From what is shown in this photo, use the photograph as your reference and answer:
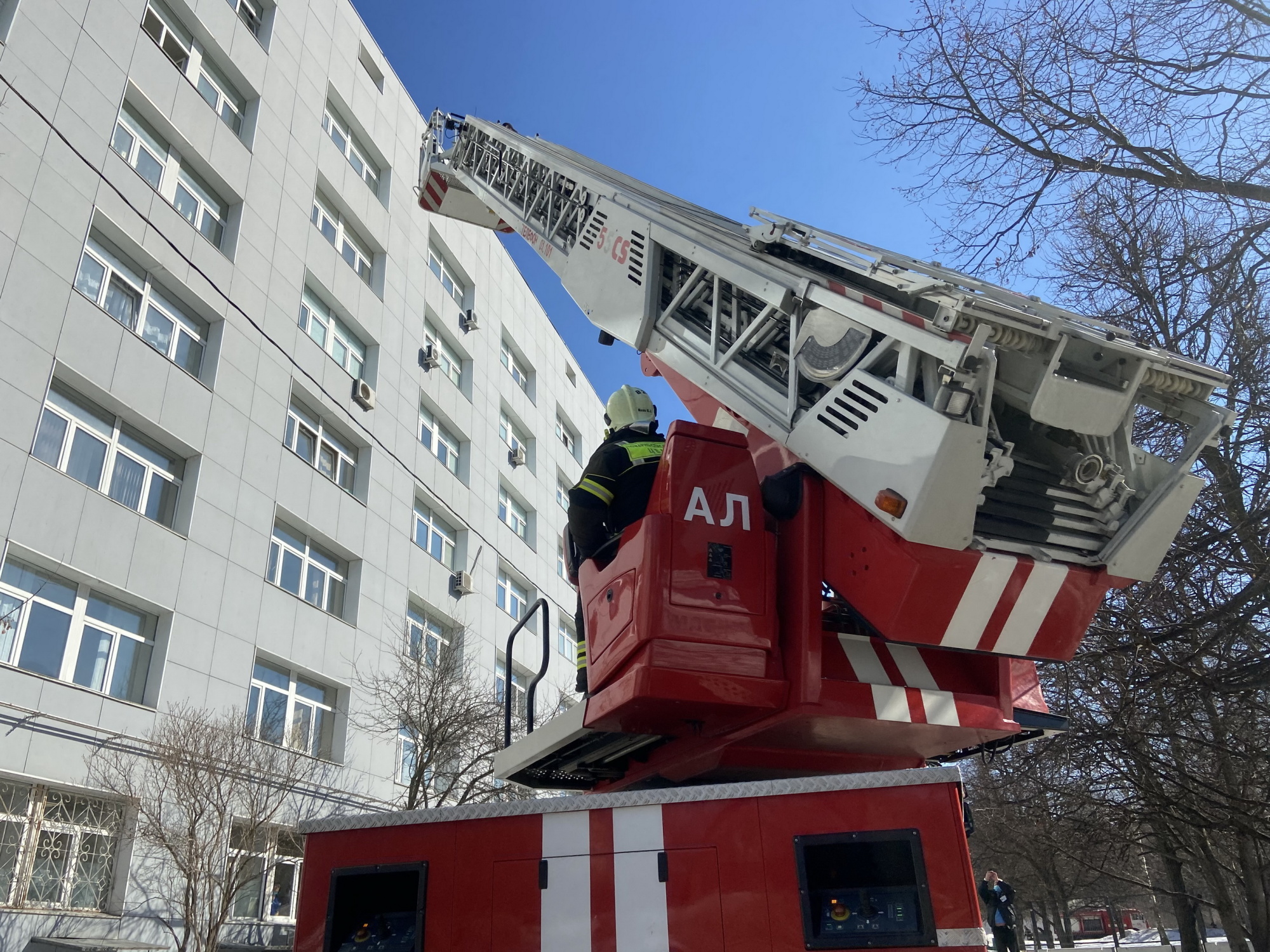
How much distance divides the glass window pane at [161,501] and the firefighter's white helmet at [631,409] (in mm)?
11037

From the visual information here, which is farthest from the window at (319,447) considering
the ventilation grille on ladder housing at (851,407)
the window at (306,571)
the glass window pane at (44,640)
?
the ventilation grille on ladder housing at (851,407)

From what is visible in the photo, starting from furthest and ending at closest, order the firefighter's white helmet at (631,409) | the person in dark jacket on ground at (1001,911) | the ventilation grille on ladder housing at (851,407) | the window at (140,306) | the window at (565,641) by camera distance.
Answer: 1. the window at (565,641)
2. the person in dark jacket on ground at (1001,911)
3. the window at (140,306)
4. the firefighter's white helmet at (631,409)
5. the ventilation grille on ladder housing at (851,407)

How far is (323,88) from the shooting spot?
21500 millimetres

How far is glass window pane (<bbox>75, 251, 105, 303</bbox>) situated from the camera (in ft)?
42.3

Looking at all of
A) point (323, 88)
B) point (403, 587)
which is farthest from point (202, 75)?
point (403, 587)

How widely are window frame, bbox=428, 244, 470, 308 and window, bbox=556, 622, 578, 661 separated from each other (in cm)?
1246

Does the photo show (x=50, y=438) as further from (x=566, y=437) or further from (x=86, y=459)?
(x=566, y=437)

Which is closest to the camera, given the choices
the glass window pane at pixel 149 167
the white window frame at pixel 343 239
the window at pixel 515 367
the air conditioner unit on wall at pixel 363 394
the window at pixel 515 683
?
the glass window pane at pixel 149 167

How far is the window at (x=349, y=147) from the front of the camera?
21.8 metres

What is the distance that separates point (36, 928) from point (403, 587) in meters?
10.5

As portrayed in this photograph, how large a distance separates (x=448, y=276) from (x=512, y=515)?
308 inches

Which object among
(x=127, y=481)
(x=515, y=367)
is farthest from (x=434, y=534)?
(x=515, y=367)

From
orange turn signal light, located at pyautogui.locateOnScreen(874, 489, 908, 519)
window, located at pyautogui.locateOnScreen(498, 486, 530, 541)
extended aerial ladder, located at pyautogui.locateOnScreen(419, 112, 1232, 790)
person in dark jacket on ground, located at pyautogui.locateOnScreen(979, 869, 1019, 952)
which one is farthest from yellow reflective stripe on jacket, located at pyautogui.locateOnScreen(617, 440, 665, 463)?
window, located at pyautogui.locateOnScreen(498, 486, 530, 541)

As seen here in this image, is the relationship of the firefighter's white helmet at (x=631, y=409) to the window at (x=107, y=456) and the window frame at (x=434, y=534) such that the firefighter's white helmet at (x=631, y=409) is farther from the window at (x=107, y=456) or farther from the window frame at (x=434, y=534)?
the window frame at (x=434, y=534)
